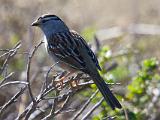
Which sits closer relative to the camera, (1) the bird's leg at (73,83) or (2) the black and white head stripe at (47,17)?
(1) the bird's leg at (73,83)

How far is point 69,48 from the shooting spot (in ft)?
18.5

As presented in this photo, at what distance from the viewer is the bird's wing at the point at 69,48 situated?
5.45 metres

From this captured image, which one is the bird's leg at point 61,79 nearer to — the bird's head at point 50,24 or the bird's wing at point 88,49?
the bird's wing at point 88,49

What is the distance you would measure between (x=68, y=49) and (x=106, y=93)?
3.12 ft

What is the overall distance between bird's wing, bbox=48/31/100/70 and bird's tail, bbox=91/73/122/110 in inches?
15.2

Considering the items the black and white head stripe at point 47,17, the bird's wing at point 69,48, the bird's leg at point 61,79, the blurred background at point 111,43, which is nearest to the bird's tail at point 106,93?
the blurred background at point 111,43

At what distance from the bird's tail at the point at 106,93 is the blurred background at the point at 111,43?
0.14 m

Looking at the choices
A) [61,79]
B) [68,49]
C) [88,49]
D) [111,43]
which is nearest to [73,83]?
[61,79]

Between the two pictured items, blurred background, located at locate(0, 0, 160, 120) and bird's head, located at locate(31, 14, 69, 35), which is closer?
bird's head, located at locate(31, 14, 69, 35)

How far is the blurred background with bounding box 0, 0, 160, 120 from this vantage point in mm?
6059

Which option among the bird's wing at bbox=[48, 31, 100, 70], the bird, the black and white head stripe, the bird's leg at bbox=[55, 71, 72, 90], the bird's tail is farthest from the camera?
the black and white head stripe

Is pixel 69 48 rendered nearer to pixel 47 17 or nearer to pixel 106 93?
pixel 47 17

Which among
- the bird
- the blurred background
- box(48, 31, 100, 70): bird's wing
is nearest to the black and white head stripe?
the bird

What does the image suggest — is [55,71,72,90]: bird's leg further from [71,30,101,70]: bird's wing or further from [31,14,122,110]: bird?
[71,30,101,70]: bird's wing
